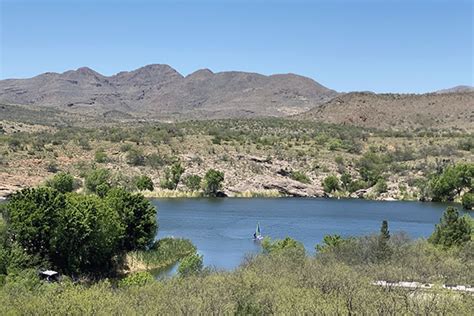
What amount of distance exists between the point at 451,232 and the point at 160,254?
23043 mm

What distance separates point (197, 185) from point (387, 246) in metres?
70.2

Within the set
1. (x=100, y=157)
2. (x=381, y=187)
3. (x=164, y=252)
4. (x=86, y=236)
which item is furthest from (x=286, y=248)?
(x=100, y=157)

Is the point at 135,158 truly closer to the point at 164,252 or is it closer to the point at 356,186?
the point at 356,186

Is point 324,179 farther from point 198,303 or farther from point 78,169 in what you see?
point 198,303

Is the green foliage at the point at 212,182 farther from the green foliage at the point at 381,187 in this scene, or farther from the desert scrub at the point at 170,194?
the green foliage at the point at 381,187

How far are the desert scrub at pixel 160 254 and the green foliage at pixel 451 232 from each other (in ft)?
67.3

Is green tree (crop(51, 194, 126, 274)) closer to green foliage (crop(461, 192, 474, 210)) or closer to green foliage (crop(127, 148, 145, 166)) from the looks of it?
green foliage (crop(461, 192, 474, 210))

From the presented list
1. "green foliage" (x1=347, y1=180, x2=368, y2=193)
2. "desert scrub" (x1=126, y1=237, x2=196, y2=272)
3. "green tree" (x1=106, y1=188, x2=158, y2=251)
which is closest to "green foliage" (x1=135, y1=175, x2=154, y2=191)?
"green foliage" (x1=347, y1=180, x2=368, y2=193)

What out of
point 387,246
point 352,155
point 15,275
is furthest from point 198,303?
point 352,155

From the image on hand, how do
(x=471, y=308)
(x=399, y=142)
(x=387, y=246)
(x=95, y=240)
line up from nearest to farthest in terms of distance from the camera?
(x=471, y=308), (x=387, y=246), (x=95, y=240), (x=399, y=142)

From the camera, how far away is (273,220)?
8525cm

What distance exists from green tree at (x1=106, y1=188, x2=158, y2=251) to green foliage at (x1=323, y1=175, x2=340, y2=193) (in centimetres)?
6407

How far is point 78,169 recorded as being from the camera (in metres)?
114

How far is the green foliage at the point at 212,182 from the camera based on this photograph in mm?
114312
